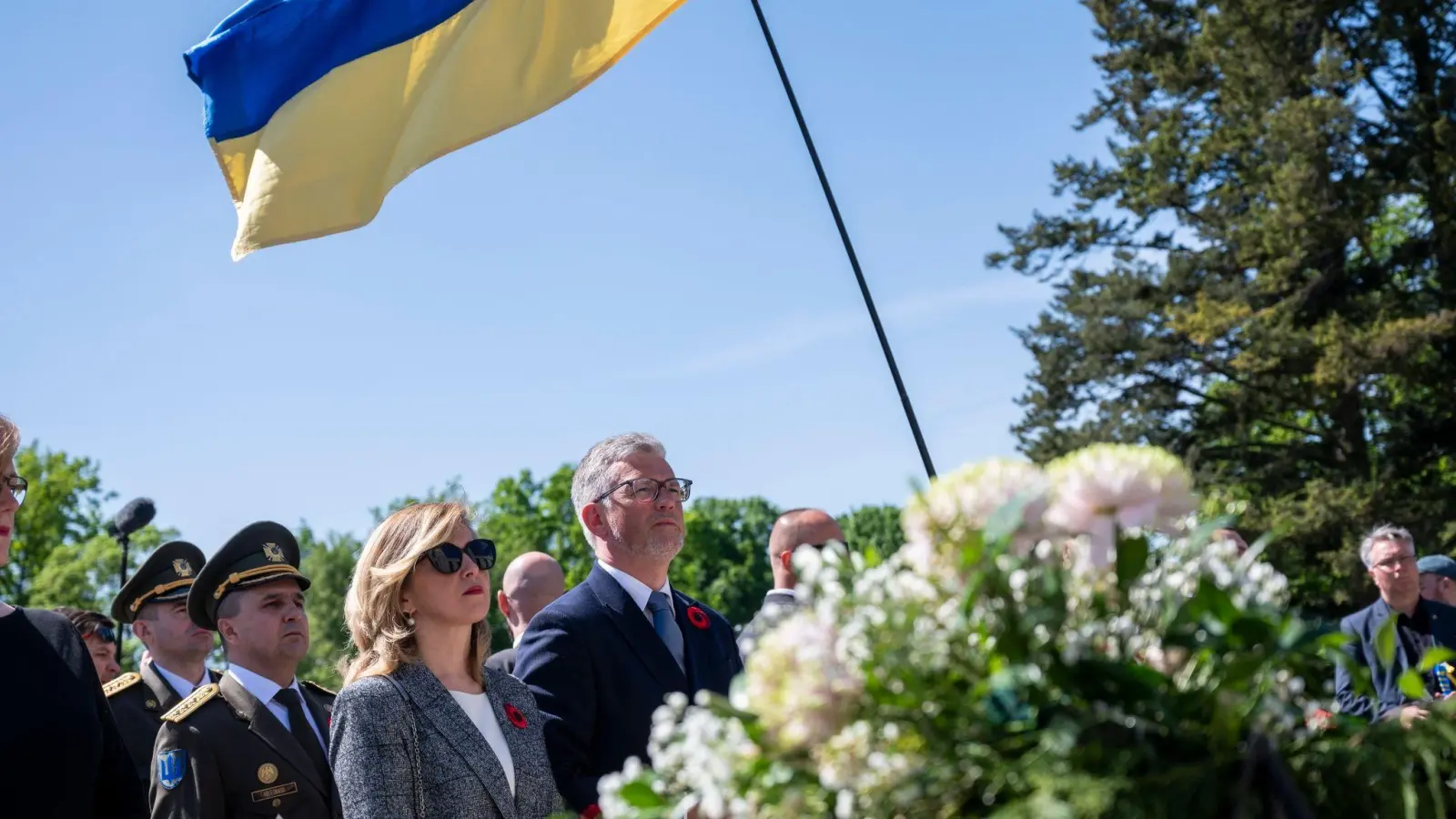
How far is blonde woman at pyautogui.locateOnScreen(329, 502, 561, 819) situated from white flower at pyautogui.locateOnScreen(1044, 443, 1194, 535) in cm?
276

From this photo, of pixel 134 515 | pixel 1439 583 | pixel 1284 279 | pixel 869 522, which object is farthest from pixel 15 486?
pixel 869 522

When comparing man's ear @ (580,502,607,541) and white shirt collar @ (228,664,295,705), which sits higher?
man's ear @ (580,502,607,541)

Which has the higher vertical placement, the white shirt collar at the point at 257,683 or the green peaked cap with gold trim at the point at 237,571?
the green peaked cap with gold trim at the point at 237,571

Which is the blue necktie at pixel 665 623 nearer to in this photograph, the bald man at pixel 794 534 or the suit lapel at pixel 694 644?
the suit lapel at pixel 694 644

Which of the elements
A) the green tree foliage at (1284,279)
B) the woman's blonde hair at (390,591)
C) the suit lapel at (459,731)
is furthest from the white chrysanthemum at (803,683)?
the green tree foliage at (1284,279)

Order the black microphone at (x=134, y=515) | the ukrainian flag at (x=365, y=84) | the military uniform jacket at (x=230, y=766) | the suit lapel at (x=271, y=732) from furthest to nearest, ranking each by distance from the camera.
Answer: the black microphone at (x=134, y=515)
the ukrainian flag at (x=365, y=84)
the suit lapel at (x=271, y=732)
the military uniform jacket at (x=230, y=766)

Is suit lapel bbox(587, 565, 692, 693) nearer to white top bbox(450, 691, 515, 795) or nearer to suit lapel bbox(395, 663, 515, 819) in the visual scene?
white top bbox(450, 691, 515, 795)

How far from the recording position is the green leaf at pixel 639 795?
5.96 ft

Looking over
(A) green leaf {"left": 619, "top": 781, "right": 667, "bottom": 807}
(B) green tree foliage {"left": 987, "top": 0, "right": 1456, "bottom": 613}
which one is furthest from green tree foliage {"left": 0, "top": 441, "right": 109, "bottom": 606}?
(A) green leaf {"left": 619, "top": 781, "right": 667, "bottom": 807}

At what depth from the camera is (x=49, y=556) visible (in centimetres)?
4169

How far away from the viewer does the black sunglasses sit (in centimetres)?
452

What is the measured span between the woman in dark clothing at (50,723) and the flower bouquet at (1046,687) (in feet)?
8.67

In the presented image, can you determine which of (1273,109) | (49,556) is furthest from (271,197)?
(49,556)

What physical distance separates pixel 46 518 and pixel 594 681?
42.0 meters
